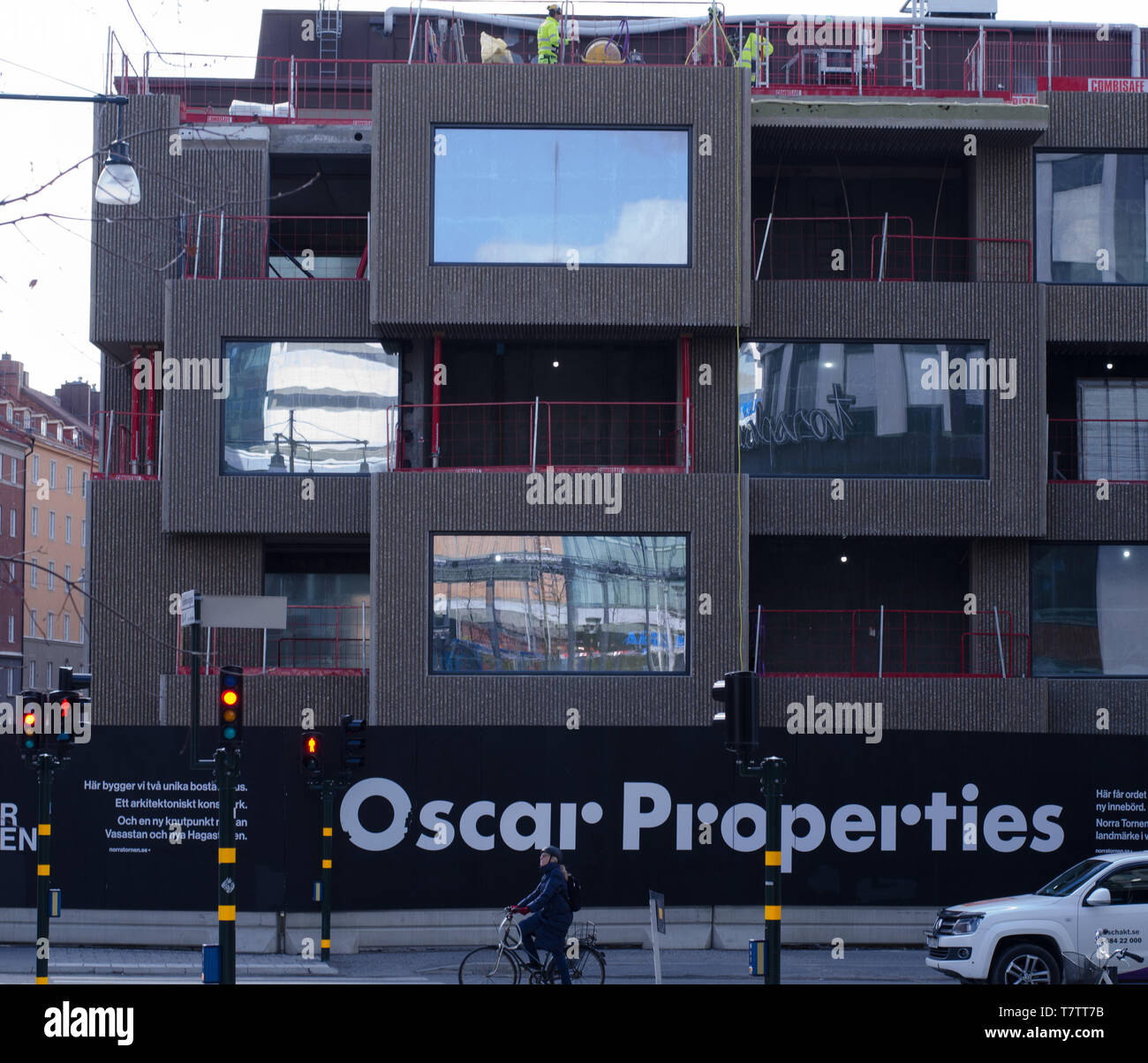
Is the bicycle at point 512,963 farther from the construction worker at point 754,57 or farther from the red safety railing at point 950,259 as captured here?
the construction worker at point 754,57

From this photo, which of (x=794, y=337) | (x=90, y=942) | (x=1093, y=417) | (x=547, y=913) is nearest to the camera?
(x=547, y=913)

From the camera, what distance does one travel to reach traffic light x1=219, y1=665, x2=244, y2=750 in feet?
48.8

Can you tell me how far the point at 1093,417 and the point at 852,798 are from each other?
924cm

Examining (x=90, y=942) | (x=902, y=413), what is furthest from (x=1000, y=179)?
(x=90, y=942)

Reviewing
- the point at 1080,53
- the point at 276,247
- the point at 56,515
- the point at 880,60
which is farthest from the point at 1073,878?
the point at 56,515

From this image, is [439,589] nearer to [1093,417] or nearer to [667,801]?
[667,801]

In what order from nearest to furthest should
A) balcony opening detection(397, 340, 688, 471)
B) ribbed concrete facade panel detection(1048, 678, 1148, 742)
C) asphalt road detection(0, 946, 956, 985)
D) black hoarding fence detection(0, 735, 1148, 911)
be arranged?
1. asphalt road detection(0, 946, 956, 985)
2. black hoarding fence detection(0, 735, 1148, 911)
3. ribbed concrete facade panel detection(1048, 678, 1148, 742)
4. balcony opening detection(397, 340, 688, 471)

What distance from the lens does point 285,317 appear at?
2572 centimetres

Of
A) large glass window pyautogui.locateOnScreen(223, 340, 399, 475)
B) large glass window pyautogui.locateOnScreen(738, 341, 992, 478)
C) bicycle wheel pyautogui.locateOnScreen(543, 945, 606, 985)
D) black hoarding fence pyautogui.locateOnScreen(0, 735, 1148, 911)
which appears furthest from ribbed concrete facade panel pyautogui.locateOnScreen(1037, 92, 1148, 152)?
bicycle wheel pyautogui.locateOnScreen(543, 945, 606, 985)

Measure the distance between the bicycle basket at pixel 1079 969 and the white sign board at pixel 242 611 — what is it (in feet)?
29.2

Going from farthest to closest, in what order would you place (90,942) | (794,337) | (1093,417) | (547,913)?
(1093,417) < (794,337) < (90,942) < (547,913)

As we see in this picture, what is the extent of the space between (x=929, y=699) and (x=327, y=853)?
10044mm

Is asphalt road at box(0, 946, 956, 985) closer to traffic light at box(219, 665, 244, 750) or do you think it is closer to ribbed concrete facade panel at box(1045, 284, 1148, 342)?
traffic light at box(219, 665, 244, 750)

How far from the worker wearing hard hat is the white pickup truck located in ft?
47.9
